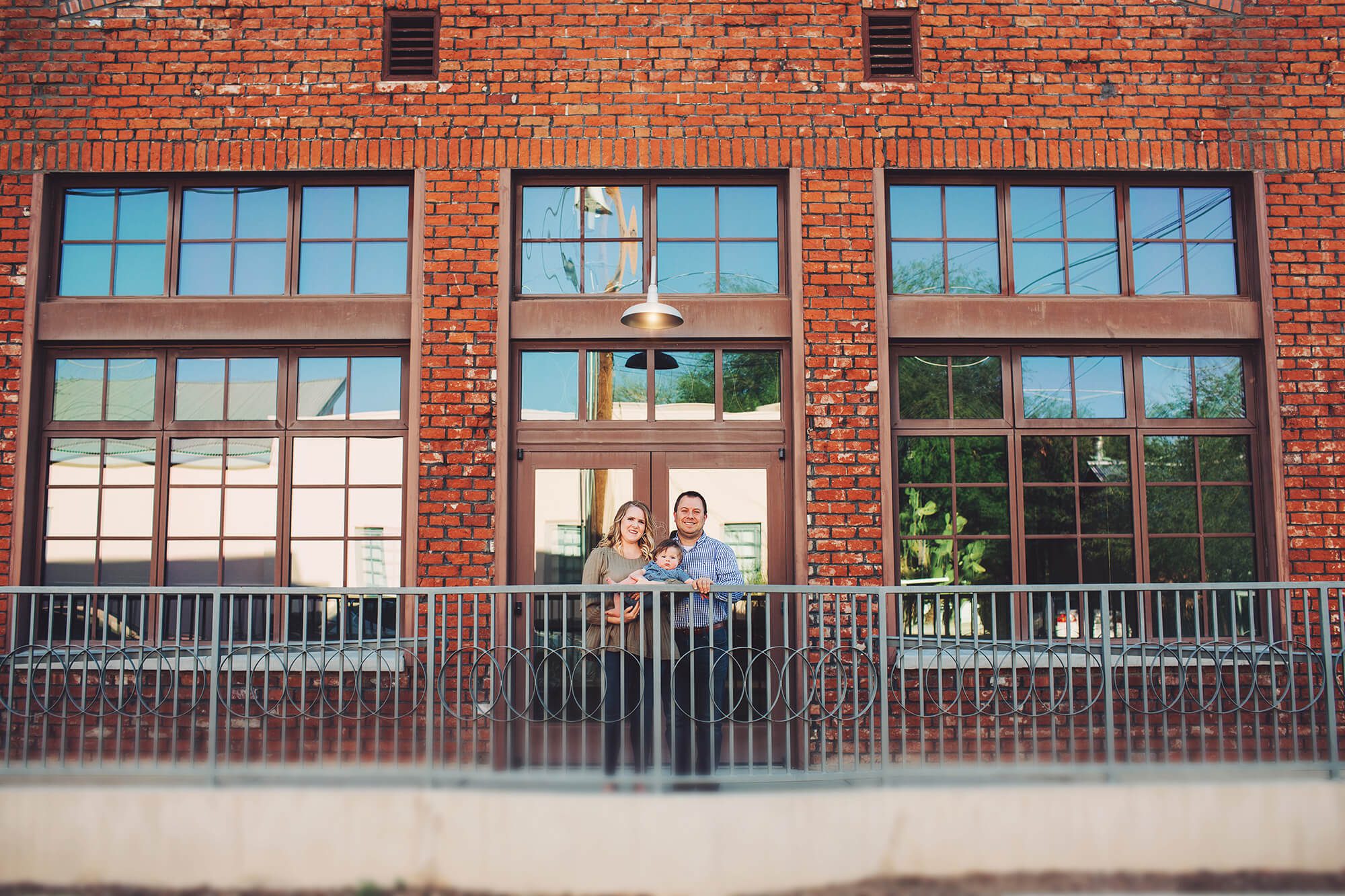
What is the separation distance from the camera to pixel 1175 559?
6562 millimetres

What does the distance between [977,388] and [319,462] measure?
4.38 m

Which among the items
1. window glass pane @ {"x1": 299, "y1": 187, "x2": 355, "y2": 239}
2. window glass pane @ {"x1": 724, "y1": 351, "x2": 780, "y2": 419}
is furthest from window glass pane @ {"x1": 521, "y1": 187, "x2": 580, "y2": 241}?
window glass pane @ {"x1": 724, "y1": 351, "x2": 780, "y2": 419}

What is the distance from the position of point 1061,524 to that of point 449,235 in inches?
174

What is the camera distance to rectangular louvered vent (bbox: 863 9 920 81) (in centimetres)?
672

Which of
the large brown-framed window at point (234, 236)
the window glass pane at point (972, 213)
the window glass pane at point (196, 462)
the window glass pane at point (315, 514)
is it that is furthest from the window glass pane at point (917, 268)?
the window glass pane at point (196, 462)

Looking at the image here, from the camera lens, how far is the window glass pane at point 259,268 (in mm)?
6762

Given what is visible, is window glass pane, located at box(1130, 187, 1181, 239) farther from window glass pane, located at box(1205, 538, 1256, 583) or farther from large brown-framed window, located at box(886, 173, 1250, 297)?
window glass pane, located at box(1205, 538, 1256, 583)

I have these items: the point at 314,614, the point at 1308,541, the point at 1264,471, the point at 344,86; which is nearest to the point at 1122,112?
the point at 1264,471

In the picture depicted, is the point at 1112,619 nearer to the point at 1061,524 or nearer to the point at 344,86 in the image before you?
the point at 1061,524

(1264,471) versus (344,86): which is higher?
(344,86)

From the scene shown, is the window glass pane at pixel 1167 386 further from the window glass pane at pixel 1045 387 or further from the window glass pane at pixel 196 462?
the window glass pane at pixel 196 462

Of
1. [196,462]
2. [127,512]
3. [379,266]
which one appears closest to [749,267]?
[379,266]

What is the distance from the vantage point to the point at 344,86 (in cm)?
665

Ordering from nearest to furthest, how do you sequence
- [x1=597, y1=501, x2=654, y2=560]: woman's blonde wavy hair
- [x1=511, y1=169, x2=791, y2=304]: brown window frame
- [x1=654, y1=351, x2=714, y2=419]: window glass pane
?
[x1=597, y1=501, x2=654, y2=560]: woman's blonde wavy hair, [x1=654, y1=351, x2=714, y2=419]: window glass pane, [x1=511, y1=169, x2=791, y2=304]: brown window frame
